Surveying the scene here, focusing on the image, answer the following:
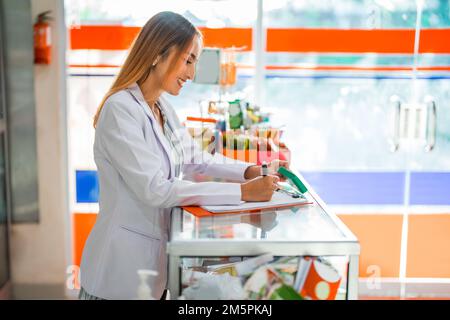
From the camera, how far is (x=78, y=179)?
361 cm

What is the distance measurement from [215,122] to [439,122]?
1485mm

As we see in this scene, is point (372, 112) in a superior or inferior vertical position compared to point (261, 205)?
superior

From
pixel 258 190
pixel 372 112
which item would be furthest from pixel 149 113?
pixel 372 112

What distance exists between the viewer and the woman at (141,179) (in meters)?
1.71

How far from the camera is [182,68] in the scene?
190cm

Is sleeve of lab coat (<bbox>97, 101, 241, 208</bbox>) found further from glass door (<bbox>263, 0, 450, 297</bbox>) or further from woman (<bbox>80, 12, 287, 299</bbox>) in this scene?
glass door (<bbox>263, 0, 450, 297</bbox>)

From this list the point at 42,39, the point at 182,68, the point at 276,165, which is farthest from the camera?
the point at 42,39

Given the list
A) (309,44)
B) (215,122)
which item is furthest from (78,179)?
(309,44)

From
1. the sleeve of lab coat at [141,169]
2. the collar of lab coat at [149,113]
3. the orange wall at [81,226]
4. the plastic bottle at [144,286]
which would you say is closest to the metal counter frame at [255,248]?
the plastic bottle at [144,286]

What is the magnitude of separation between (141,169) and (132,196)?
0.14 metres

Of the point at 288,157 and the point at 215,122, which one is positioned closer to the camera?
the point at 288,157

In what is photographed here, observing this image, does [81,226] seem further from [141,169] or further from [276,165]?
[141,169]
